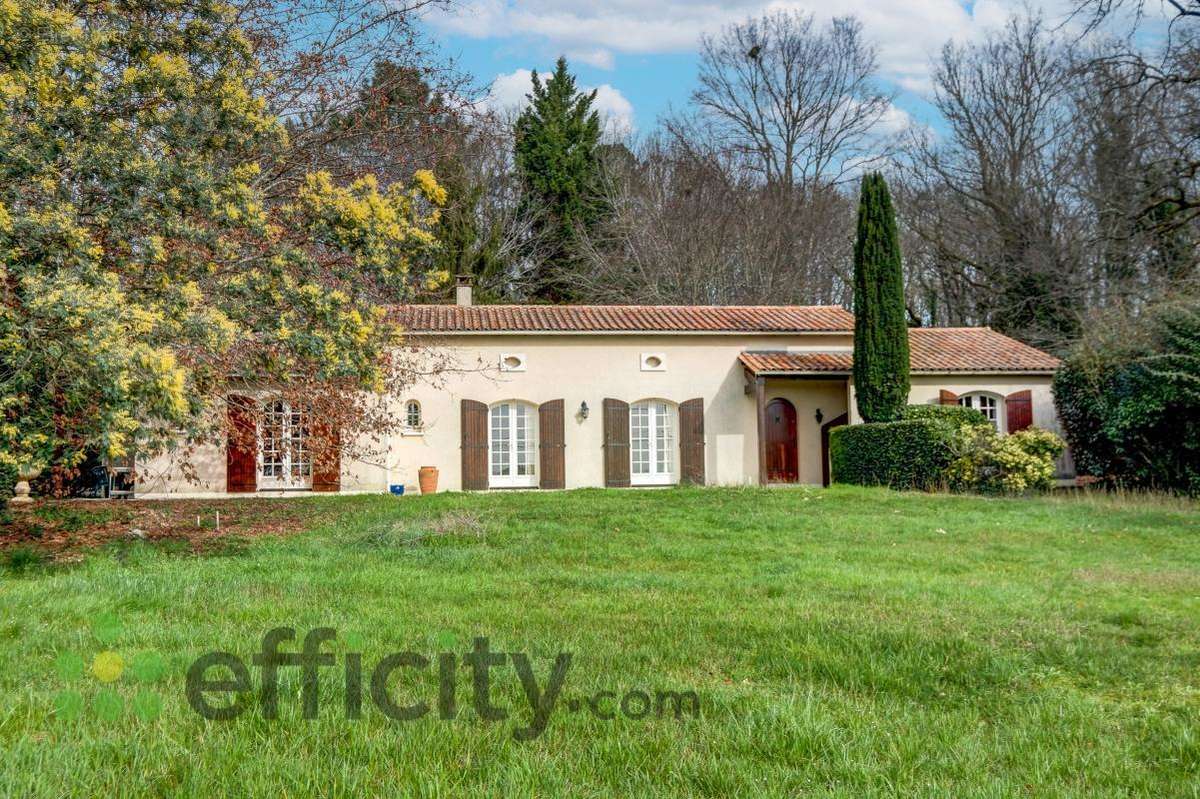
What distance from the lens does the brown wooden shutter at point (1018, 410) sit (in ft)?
64.8

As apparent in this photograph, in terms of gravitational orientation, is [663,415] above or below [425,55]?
below

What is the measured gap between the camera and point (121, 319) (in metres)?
6.32

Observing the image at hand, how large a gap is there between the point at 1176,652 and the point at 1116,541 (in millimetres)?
5729

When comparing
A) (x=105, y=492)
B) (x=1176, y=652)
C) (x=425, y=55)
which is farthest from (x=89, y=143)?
(x=105, y=492)

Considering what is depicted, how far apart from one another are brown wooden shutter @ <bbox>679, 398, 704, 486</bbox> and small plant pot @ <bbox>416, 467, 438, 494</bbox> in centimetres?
537

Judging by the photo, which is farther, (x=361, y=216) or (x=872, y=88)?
(x=872, y=88)

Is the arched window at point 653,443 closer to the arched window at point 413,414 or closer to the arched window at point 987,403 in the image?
the arched window at point 413,414

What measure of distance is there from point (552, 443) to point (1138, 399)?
1124cm

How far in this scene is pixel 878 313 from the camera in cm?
1847

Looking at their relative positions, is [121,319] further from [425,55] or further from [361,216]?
[425,55]

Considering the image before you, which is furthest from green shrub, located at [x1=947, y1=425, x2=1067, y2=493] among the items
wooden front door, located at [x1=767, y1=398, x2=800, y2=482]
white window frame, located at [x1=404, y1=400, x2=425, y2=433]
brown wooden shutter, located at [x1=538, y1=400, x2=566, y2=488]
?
white window frame, located at [x1=404, y1=400, x2=425, y2=433]

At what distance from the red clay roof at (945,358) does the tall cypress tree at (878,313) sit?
0.96 m

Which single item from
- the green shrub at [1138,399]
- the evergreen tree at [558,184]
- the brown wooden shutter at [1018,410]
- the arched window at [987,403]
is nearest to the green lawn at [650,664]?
the green shrub at [1138,399]

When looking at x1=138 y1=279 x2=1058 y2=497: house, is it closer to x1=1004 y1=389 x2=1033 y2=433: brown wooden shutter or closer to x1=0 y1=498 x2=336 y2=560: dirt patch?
x1=1004 y1=389 x2=1033 y2=433: brown wooden shutter
